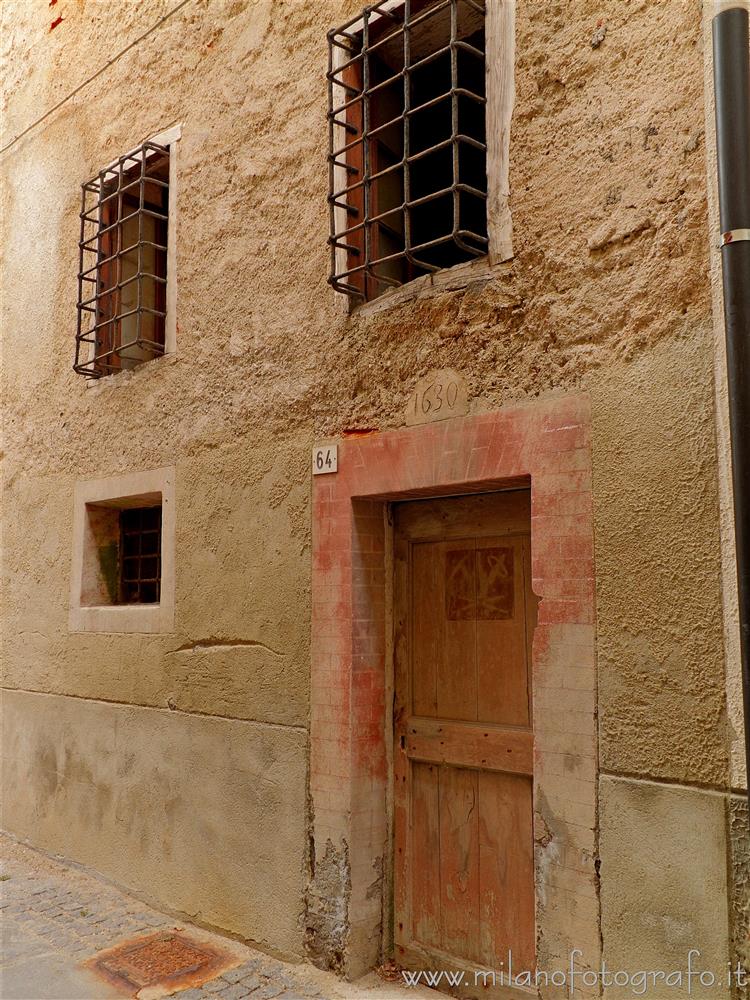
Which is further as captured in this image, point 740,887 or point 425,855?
point 425,855

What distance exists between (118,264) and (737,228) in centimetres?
395

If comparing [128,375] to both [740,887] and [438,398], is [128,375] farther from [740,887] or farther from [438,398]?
[740,887]

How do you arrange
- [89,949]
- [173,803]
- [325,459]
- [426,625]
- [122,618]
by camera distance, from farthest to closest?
[122,618] < [173,803] < [89,949] < [325,459] < [426,625]

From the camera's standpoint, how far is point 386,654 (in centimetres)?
370

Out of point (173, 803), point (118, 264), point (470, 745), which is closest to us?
point (470, 745)

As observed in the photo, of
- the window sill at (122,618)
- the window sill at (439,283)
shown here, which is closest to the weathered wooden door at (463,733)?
the window sill at (439,283)

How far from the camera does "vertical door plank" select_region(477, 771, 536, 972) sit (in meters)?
3.19

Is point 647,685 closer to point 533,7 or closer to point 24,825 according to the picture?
point 533,7

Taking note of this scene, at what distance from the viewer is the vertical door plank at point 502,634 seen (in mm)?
3281

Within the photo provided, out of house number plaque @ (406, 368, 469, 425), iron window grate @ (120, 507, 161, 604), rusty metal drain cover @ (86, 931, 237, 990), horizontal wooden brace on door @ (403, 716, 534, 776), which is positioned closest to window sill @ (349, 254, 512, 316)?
house number plaque @ (406, 368, 469, 425)

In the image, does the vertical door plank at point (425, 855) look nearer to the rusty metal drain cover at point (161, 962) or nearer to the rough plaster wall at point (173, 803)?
the rough plaster wall at point (173, 803)

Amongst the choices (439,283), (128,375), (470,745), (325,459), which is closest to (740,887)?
(470,745)

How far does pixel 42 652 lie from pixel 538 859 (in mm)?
3846

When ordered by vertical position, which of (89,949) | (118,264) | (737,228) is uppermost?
(118,264)
